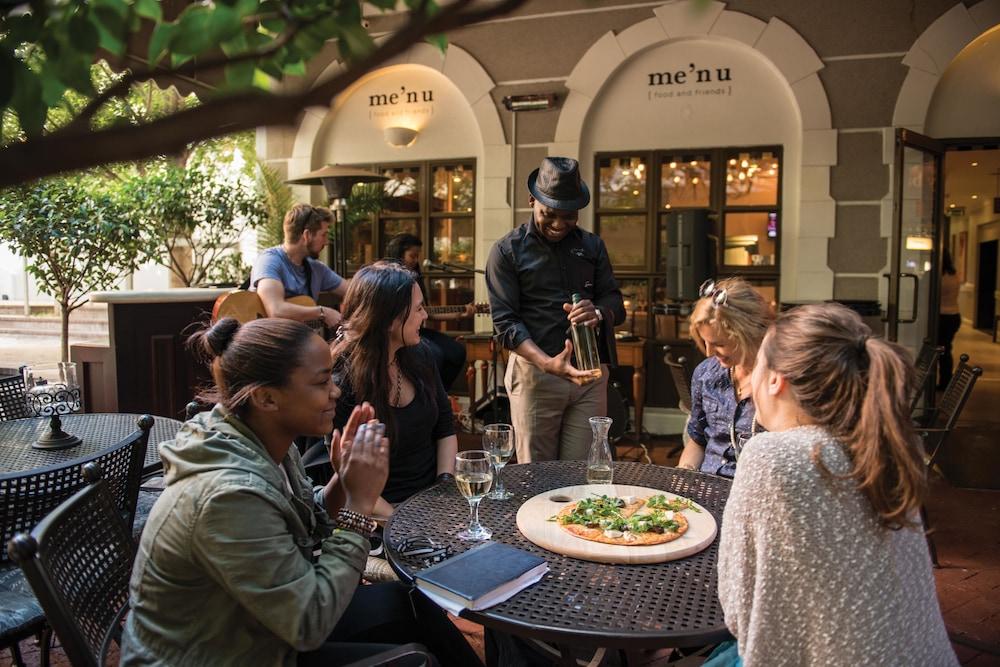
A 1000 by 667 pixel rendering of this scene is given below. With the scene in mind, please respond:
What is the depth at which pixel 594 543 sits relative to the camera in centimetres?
182

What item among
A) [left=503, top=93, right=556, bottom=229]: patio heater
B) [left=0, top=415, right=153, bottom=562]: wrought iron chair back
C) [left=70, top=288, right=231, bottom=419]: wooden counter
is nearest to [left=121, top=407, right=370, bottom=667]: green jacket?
[left=0, top=415, right=153, bottom=562]: wrought iron chair back

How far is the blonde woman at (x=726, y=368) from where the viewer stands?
255 centimetres

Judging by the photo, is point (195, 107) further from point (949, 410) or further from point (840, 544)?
point (949, 410)

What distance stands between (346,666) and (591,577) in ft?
1.80

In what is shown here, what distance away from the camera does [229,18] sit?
571mm

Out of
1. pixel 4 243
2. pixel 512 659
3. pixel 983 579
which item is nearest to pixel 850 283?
pixel 983 579

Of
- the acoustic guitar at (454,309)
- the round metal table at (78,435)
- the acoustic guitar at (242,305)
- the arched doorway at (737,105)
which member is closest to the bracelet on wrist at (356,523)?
the round metal table at (78,435)

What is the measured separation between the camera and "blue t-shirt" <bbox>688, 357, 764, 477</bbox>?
2.58 metres

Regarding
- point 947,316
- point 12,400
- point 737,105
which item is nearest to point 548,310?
point 12,400

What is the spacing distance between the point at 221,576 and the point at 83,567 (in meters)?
0.42

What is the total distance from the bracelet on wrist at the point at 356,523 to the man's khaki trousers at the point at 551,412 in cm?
171

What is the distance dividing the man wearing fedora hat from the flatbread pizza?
1.20 m

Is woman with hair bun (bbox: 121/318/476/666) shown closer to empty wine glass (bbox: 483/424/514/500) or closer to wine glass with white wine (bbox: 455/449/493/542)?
wine glass with white wine (bbox: 455/449/493/542)

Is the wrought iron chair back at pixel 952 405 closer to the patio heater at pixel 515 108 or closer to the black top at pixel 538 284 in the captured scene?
the black top at pixel 538 284
